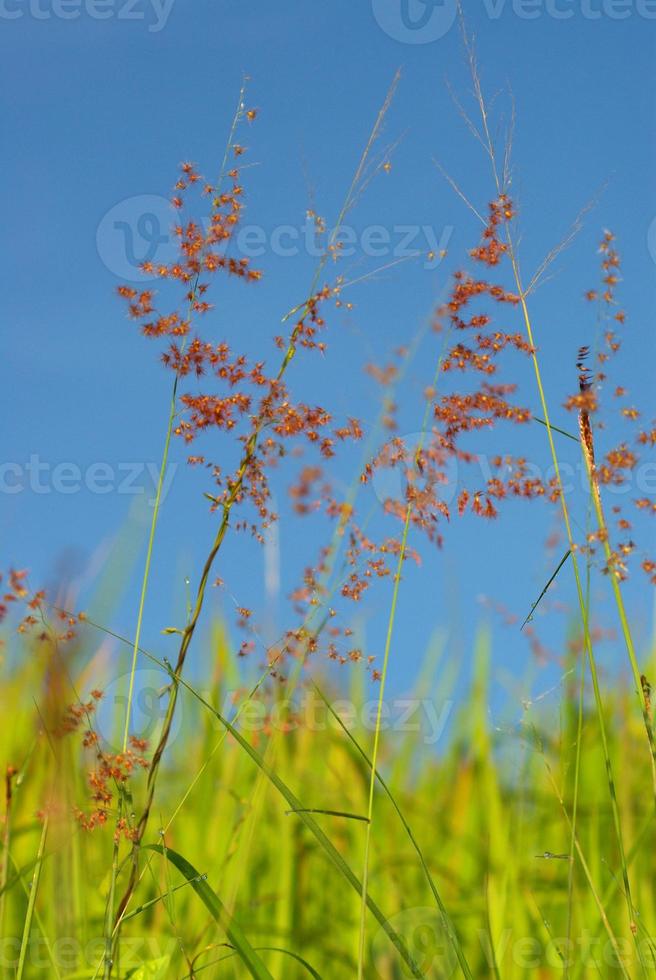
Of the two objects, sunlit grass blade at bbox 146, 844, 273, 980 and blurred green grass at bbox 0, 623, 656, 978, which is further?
blurred green grass at bbox 0, 623, 656, 978

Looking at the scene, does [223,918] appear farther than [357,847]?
No

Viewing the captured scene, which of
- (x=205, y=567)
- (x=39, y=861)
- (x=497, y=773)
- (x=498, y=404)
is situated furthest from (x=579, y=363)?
(x=497, y=773)

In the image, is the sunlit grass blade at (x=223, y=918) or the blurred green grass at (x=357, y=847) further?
the blurred green grass at (x=357, y=847)

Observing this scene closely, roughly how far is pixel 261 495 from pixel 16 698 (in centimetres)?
245

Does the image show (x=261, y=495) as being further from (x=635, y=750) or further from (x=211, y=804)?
(x=635, y=750)

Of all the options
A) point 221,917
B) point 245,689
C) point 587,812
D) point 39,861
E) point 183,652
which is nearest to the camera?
point 221,917

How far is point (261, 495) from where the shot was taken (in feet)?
7.27

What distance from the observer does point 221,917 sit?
1896 mm

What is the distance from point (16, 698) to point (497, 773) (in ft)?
6.46

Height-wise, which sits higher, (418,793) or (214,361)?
(214,361)

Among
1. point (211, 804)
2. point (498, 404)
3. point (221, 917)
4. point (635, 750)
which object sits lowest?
point (221, 917)

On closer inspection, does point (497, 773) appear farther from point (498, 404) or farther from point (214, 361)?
point (214, 361)

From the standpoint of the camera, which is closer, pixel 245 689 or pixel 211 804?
pixel 245 689

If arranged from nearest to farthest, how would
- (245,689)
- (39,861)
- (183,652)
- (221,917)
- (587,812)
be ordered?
(221,917), (183,652), (39,861), (245,689), (587,812)
